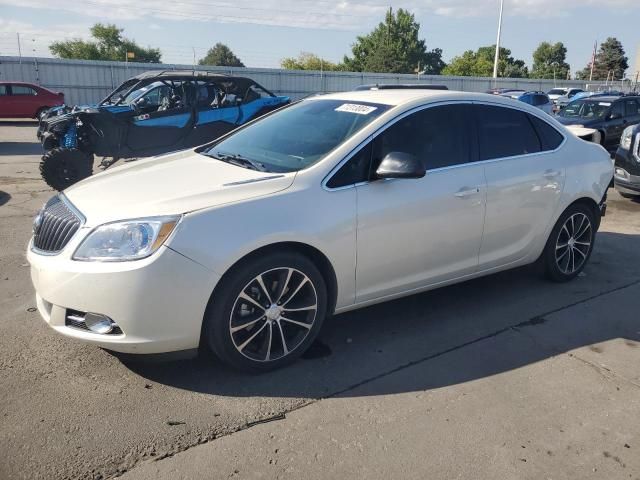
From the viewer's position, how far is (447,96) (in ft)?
13.8

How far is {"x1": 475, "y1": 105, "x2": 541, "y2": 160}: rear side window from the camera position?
4.31 meters

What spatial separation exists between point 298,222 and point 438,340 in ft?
4.65

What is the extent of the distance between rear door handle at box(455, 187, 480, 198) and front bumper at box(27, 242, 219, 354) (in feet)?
6.15

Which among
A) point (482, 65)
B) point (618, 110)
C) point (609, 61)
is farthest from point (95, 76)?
point (609, 61)

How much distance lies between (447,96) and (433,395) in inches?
86.1

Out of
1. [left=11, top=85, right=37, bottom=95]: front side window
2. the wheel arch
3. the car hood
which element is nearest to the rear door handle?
the wheel arch

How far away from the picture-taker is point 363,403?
10.4ft

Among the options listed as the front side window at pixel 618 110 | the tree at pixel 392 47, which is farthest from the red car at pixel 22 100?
the tree at pixel 392 47

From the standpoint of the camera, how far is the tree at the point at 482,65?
6988cm

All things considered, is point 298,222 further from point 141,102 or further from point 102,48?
→ point 102,48

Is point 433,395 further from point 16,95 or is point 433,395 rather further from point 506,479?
point 16,95

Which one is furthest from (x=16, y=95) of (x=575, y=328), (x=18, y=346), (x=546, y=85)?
(x=546, y=85)

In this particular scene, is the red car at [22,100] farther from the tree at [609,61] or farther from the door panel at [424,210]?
the tree at [609,61]

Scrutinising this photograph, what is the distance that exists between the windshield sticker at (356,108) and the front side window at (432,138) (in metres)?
0.25
